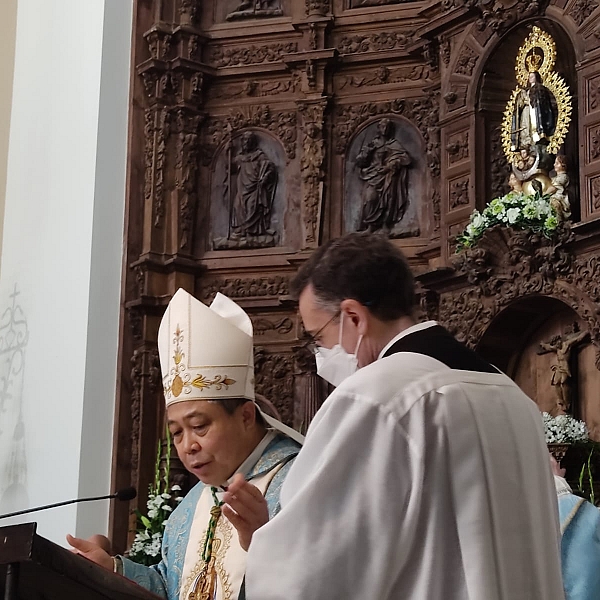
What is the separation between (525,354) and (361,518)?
5.48 m

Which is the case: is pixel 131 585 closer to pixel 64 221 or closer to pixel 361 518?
pixel 361 518

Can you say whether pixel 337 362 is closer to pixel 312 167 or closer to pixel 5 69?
pixel 312 167

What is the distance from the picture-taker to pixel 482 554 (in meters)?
2.05

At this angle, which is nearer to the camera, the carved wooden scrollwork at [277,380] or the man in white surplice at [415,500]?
the man in white surplice at [415,500]

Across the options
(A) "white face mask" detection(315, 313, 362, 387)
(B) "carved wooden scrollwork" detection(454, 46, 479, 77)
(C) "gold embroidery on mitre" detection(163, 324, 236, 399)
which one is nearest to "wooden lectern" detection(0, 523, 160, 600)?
(A) "white face mask" detection(315, 313, 362, 387)

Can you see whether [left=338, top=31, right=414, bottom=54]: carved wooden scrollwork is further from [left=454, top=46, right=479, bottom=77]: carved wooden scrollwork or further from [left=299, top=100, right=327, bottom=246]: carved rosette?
[left=454, top=46, right=479, bottom=77]: carved wooden scrollwork

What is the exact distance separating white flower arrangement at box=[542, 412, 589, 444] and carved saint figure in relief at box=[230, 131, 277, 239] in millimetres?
2975

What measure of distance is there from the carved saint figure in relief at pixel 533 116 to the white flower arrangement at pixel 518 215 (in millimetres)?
433

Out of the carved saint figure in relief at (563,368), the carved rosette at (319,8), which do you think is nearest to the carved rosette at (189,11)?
the carved rosette at (319,8)

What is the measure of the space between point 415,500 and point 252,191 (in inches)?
258

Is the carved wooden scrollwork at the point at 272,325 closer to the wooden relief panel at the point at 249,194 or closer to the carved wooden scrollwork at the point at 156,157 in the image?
the wooden relief panel at the point at 249,194

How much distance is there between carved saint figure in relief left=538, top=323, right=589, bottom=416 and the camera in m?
6.80

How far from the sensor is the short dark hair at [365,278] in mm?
2479

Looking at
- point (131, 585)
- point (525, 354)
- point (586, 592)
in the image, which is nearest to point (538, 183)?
point (525, 354)
